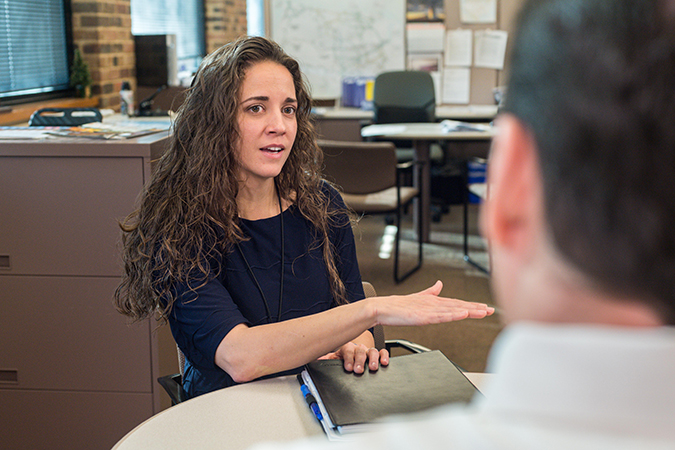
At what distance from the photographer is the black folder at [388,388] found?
3.51 ft

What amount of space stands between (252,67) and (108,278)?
861 millimetres

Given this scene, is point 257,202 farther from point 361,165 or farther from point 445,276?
point 445,276

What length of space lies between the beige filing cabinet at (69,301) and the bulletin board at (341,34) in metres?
4.07

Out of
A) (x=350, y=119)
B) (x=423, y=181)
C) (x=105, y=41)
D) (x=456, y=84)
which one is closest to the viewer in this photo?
(x=105, y=41)

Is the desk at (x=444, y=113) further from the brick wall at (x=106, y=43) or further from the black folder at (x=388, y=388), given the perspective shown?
the black folder at (x=388, y=388)

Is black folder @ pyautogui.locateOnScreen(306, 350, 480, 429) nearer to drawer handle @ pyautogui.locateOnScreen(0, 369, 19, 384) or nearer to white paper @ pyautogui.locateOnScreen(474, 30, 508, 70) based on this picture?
drawer handle @ pyautogui.locateOnScreen(0, 369, 19, 384)

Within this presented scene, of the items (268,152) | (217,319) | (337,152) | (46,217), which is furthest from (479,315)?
(337,152)

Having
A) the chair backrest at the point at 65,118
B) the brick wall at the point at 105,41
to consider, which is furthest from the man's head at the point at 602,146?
the brick wall at the point at 105,41

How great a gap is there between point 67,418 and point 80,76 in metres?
2.53

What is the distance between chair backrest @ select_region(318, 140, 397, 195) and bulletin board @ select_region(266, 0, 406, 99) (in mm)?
2232

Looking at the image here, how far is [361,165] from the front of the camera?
3850 mm

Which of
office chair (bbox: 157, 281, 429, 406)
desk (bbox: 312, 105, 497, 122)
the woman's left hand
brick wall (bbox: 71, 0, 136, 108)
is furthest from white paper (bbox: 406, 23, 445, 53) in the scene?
the woman's left hand

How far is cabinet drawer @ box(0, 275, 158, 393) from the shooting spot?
6.81 feet

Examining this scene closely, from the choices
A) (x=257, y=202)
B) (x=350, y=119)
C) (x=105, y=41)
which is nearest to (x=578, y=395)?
(x=257, y=202)
